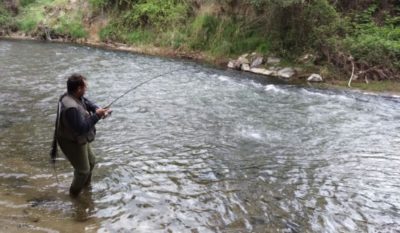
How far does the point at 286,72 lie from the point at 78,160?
42.2 ft

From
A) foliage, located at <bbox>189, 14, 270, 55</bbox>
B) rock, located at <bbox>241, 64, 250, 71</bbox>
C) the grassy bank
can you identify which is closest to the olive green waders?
the grassy bank

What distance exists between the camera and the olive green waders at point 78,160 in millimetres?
5996

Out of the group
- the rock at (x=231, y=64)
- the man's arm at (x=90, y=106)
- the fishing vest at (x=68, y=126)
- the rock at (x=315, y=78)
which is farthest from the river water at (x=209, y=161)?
the rock at (x=231, y=64)

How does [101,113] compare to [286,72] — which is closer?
[101,113]

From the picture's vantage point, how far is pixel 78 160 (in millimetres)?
6148

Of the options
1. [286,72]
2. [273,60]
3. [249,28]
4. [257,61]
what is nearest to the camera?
[286,72]

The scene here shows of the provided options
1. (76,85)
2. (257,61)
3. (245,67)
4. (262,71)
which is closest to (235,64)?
(245,67)

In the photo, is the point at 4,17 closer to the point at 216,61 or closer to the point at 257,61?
the point at 216,61

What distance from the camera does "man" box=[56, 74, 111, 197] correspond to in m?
5.73

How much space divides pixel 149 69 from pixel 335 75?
7.05 meters

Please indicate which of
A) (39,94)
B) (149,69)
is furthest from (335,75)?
(39,94)

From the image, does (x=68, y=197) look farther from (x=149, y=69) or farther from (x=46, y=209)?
(x=149, y=69)

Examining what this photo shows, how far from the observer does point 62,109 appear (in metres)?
5.73

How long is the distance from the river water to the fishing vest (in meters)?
1.02
